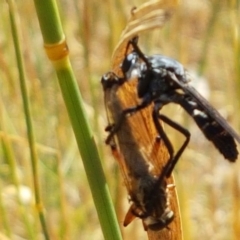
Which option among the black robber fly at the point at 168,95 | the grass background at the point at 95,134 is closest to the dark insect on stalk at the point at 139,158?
the black robber fly at the point at 168,95

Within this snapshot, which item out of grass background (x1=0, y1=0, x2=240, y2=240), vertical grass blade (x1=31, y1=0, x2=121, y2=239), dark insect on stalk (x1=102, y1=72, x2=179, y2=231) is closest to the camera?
vertical grass blade (x1=31, y1=0, x2=121, y2=239)

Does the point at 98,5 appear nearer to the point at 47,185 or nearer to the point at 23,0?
the point at 23,0

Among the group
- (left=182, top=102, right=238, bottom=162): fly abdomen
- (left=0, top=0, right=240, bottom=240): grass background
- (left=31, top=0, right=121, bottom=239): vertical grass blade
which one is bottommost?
(left=31, top=0, right=121, bottom=239): vertical grass blade

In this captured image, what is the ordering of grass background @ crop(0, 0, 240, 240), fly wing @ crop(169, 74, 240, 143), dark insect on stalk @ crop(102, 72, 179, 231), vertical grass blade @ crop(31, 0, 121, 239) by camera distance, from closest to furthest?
1. vertical grass blade @ crop(31, 0, 121, 239)
2. dark insect on stalk @ crop(102, 72, 179, 231)
3. fly wing @ crop(169, 74, 240, 143)
4. grass background @ crop(0, 0, 240, 240)

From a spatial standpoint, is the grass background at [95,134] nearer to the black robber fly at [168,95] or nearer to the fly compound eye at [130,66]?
the black robber fly at [168,95]

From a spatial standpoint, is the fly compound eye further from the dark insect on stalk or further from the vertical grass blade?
the vertical grass blade

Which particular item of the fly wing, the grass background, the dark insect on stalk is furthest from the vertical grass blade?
Result: the grass background

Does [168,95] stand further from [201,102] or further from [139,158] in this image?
[139,158]

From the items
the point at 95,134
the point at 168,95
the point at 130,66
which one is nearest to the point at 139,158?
the point at 130,66

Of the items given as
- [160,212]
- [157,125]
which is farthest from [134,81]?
[160,212]
